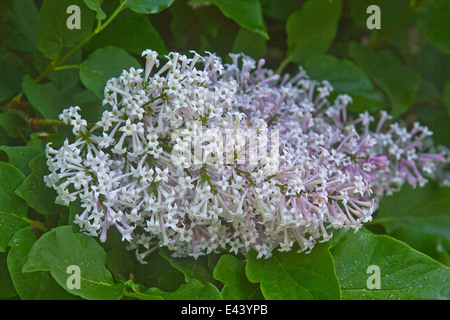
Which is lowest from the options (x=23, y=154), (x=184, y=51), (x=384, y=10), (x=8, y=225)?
(x=8, y=225)

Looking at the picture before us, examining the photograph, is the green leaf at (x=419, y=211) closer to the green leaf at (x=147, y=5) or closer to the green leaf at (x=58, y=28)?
the green leaf at (x=147, y=5)

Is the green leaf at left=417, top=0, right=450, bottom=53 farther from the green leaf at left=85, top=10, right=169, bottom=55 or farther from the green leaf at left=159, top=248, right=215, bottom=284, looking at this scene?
the green leaf at left=159, top=248, right=215, bottom=284

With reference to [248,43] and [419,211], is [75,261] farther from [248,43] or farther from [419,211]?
[419,211]

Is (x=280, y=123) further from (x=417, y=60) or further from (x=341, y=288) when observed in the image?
(x=417, y=60)

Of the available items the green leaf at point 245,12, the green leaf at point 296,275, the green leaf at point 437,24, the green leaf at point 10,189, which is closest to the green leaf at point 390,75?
the green leaf at point 437,24

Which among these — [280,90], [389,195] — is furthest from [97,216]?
[389,195]

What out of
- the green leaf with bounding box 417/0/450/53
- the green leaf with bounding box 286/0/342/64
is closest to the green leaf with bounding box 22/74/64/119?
the green leaf with bounding box 286/0/342/64

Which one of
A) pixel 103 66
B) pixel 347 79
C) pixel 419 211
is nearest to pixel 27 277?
pixel 103 66
